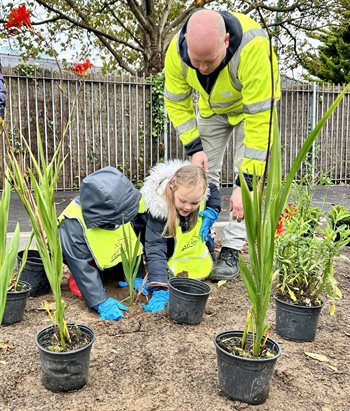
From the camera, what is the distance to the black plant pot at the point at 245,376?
1555 mm

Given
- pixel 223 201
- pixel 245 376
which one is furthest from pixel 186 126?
pixel 223 201

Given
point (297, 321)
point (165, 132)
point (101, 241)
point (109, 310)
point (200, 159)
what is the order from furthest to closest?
1. point (165, 132)
2. point (200, 159)
3. point (101, 241)
4. point (109, 310)
5. point (297, 321)

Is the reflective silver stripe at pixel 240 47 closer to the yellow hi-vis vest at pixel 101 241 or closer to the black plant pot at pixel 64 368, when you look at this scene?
the yellow hi-vis vest at pixel 101 241

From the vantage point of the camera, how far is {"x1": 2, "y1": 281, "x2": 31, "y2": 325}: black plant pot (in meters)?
2.22

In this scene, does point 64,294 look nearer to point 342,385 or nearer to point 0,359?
point 0,359

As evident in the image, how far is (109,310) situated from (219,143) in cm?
170

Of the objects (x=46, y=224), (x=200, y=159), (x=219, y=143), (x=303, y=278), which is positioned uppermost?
(x=219, y=143)

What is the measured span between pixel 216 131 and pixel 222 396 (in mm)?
2212

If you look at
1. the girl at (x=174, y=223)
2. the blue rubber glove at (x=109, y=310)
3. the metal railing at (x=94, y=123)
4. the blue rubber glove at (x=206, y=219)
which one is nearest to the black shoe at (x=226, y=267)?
the girl at (x=174, y=223)

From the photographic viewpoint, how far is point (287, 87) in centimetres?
937

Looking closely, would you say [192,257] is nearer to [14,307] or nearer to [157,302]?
[157,302]

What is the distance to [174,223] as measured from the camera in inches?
105

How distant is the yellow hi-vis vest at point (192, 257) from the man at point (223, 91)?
0.15 metres

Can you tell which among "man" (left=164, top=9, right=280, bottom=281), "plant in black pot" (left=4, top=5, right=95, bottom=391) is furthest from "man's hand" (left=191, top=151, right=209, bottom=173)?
"plant in black pot" (left=4, top=5, right=95, bottom=391)
